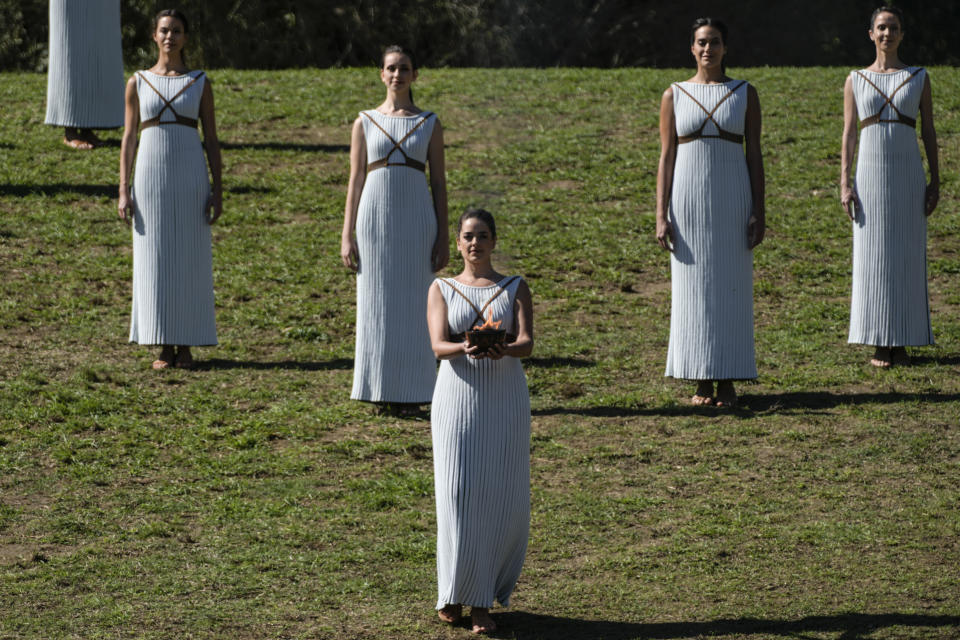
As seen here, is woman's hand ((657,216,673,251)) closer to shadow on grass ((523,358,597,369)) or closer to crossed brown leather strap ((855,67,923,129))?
shadow on grass ((523,358,597,369))

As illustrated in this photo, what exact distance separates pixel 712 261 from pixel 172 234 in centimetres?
361

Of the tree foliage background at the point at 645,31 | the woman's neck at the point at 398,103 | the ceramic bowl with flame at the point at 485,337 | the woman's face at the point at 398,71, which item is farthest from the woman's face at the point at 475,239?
the woman's neck at the point at 398,103

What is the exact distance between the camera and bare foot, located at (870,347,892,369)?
967cm

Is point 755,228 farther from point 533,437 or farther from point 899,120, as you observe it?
point 533,437

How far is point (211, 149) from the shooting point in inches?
374

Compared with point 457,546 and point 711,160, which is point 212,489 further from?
point 711,160

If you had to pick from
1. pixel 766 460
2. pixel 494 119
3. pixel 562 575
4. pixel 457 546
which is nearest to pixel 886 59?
pixel 766 460

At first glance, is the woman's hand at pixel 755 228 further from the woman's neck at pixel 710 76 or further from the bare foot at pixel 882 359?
the bare foot at pixel 882 359

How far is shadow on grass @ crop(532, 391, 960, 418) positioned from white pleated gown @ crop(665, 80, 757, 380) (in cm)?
22

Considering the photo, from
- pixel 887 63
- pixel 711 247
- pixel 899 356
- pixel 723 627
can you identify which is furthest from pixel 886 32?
pixel 723 627

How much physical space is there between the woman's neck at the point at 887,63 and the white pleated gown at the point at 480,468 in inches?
191

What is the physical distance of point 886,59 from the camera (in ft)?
30.3

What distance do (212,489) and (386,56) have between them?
258 cm

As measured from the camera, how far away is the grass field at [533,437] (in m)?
5.70
